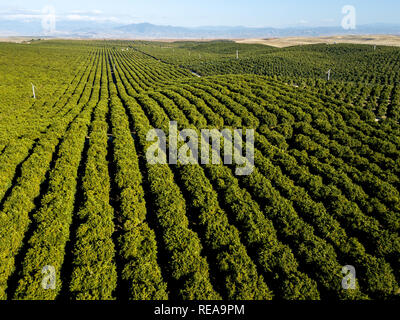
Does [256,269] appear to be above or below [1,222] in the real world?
below

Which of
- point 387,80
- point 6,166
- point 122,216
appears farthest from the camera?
point 387,80

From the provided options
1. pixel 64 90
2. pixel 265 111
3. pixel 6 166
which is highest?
pixel 64 90

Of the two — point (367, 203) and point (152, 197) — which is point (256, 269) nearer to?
point (152, 197)

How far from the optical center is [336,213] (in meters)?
15.8

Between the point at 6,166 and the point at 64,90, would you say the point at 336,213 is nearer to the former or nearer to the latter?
the point at 6,166

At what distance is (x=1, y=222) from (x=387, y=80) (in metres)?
69.6

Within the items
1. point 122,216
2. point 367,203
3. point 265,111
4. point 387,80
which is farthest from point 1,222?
point 387,80

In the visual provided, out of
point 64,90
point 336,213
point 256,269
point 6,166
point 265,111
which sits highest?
point 64,90

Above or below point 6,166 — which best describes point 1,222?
below

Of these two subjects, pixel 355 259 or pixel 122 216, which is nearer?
pixel 355 259

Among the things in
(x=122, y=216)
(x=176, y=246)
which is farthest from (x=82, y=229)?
(x=176, y=246)

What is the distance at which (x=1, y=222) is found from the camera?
13609mm

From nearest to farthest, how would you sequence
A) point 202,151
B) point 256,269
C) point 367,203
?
point 256,269 → point 367,203 → point 202,151

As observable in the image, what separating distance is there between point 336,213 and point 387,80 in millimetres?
54265
